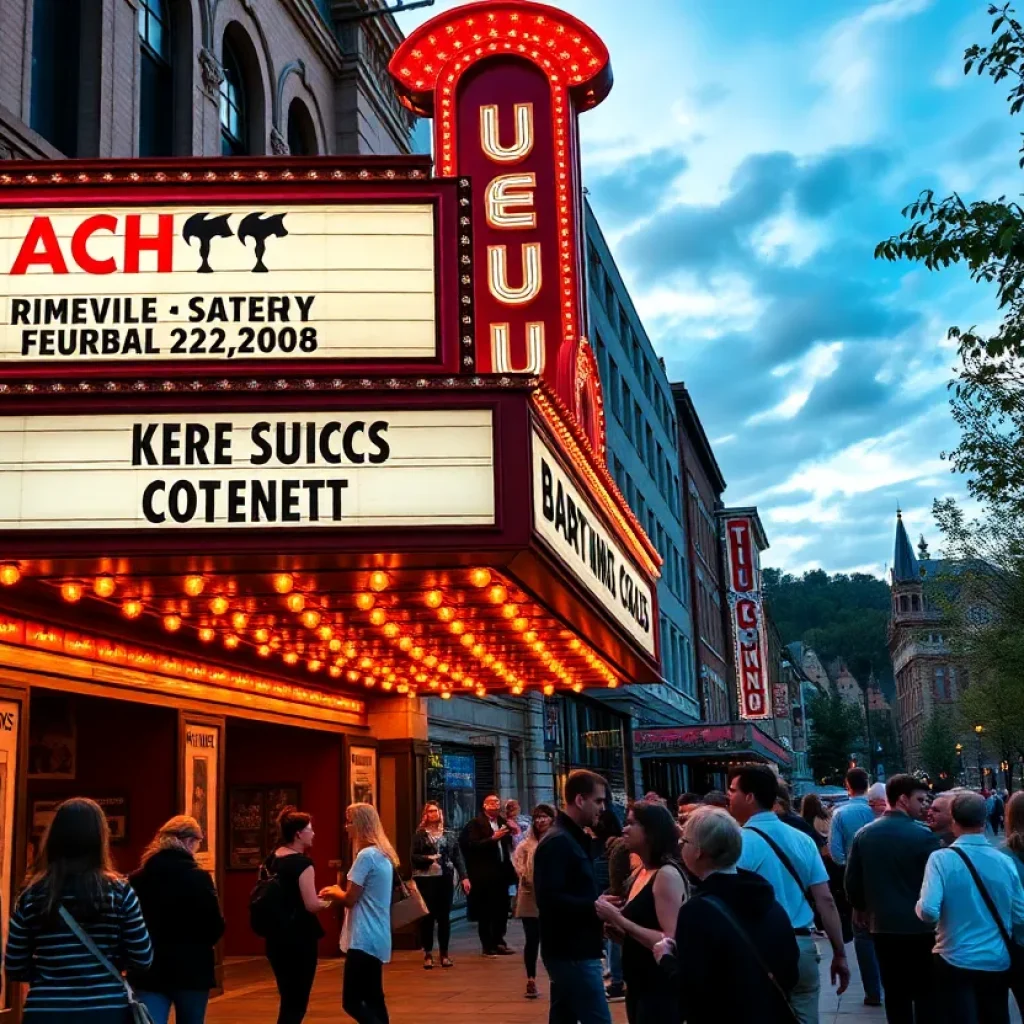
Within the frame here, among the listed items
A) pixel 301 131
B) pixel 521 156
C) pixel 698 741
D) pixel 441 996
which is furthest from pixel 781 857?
pixel 698 741

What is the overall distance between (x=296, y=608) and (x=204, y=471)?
2.84 meters

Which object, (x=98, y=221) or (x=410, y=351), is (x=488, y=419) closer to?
(x=410, y=351)

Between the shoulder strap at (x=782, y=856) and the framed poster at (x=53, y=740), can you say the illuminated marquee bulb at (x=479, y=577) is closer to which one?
the shoulder strap at (x=782, y=856)

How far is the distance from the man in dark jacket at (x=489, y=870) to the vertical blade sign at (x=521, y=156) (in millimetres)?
5487

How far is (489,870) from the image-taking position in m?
16.4

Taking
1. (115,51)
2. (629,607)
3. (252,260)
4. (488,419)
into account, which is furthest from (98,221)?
(629,607)

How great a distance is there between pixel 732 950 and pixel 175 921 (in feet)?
12.2

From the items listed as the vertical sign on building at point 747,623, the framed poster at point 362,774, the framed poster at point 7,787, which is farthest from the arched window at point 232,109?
the vertical sign on building at point 747,623

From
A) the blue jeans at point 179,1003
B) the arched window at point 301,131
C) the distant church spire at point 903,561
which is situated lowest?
the blue jeans at point 179,1003

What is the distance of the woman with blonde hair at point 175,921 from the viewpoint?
7.04m

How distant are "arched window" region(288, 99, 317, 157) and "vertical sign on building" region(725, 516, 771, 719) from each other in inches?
1564

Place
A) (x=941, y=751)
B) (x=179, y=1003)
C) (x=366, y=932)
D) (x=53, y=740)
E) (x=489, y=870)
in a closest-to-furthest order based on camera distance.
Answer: (x=179, y=1003) < (x=366, y=932) < (x=53, y=740) < (x=489, y=870) < (x=941, y=751)

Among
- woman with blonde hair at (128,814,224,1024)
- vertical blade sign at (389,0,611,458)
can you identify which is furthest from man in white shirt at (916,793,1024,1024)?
vertical blade sign at (389,0,611,458)

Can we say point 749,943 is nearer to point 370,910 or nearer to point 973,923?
point 973,923
